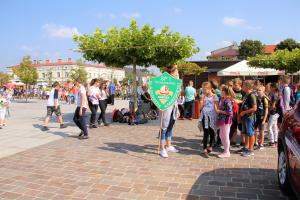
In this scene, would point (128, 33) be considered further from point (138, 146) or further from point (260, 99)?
point (260, 99)

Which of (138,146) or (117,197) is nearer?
(117,197)

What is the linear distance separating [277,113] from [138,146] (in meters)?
3.57

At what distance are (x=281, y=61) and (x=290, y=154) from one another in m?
15.2

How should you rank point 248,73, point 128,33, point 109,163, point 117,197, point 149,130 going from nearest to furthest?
point 117,197 < point 109,163 < point 149,130 < point 128,33 < point 248,73

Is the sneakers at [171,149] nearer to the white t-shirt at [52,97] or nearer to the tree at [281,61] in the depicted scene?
the white t-shirt at [52,97]

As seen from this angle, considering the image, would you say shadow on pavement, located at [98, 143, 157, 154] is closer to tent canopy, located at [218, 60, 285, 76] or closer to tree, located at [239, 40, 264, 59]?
tent canopy, located at [218, 60, 285, 76]

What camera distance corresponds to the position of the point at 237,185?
15.6 feet

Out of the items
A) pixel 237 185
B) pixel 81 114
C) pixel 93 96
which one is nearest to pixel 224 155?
pixel 237 185

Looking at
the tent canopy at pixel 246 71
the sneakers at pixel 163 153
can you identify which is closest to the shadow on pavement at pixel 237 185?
the sneakers at pixel 163 153

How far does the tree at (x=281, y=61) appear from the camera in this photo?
17.3m

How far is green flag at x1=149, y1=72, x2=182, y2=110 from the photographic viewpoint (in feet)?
21.9

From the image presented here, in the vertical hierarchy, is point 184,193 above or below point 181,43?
below

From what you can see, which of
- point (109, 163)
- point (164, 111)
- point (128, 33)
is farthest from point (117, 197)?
point (128, 33)

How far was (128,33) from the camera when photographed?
11195 millimetres
